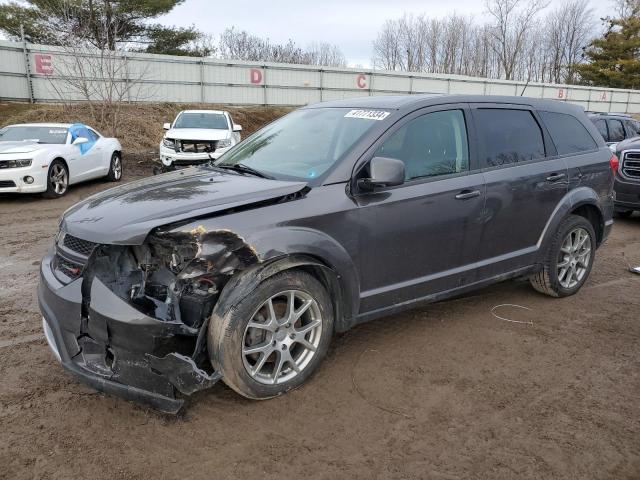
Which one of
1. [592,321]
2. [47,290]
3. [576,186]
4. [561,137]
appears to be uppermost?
[561,137]

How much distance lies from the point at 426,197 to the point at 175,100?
2200 centimetres

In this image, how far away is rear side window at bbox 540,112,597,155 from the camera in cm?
477

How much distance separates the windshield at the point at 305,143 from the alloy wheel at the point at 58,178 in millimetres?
7044

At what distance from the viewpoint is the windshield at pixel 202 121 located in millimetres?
13594

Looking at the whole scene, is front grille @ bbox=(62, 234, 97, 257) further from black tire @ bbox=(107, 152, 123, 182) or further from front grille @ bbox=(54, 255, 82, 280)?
black tire @ bbox=(107, 152, 123, 182)

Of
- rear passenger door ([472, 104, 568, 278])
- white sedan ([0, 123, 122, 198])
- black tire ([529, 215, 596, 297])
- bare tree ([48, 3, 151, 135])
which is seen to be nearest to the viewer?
rear passenger door ([472, 104, 568, 278])

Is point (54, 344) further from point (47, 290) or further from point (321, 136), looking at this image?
point (321, 136)

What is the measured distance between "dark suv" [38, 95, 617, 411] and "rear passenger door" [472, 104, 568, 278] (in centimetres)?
2

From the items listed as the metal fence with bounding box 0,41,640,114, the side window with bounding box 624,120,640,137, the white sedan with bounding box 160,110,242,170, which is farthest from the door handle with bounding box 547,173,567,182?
the metal fence with bounding box 0,41,640,114

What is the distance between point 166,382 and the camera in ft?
9.23

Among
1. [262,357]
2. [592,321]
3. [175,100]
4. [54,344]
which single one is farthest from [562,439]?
[175,100]

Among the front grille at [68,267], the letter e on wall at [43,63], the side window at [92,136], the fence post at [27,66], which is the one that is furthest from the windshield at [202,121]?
the front grille at [68,267]

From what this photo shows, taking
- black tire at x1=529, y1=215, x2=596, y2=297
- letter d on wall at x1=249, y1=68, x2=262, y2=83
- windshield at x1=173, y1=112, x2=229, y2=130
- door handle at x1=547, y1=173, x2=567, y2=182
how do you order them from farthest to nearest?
1. letter d on wall at x1=249, y1=68, x2=262, y2=83
2. windshield at x1=173, y1=112, x2=229, y2=130
3. black tire at x1=529, y1=215, x2=596, y2=297
4. door handle at x1=547, y1=173, x2=567, y2=182

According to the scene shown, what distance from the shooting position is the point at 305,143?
3961mm
